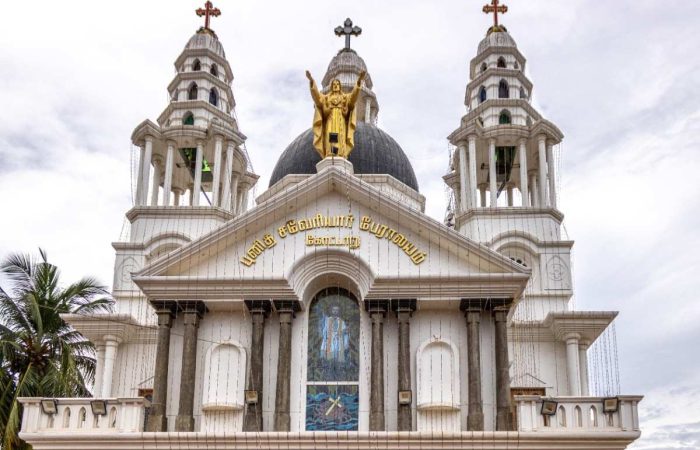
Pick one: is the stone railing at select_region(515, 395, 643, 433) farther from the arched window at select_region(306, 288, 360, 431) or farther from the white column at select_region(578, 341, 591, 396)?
the white column at select_region(578, 341, 591, 396)

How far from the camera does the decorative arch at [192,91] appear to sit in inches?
1353

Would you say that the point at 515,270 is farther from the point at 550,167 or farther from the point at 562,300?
the point at 550,167

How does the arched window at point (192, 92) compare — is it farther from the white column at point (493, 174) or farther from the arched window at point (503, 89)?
the arched window at point (503, 89)

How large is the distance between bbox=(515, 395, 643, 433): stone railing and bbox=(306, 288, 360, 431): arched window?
4105 mm

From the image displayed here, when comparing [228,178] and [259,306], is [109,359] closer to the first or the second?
[259,306]

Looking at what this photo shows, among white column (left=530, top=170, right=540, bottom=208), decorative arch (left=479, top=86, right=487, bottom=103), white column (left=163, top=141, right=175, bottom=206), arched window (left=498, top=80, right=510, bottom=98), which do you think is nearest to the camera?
white column (left=163, top=141, right=175, bottom=206)

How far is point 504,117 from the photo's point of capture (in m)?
33.0

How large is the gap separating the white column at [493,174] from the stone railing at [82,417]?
14.5 m

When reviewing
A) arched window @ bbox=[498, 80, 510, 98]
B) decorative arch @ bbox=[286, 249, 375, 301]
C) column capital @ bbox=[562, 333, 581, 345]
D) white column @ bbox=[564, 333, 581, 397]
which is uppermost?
arched window @ bbox=[498, 80, 510, 98]

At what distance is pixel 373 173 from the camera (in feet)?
108

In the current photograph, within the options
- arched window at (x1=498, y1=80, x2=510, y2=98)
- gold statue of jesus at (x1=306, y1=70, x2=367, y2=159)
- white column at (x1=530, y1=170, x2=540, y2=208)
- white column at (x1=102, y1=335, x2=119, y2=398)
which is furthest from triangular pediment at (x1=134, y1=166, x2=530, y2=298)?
arched window at (x1=498, y1=80, x2=510, y2=98)

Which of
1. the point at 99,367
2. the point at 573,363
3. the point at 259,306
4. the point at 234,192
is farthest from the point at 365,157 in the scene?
the point at 259,306

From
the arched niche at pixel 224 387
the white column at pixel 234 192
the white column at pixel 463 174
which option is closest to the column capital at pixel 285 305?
the arched niche at pixel 224 387

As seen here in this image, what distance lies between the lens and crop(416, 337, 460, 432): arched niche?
21234 millimetres
